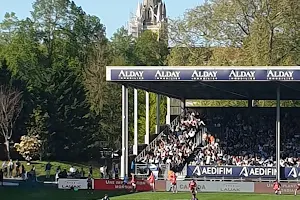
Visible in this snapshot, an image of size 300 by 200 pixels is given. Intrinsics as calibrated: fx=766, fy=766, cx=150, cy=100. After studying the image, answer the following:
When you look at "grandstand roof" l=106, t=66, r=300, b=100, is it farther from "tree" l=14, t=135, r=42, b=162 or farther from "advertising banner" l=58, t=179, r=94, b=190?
"tree" l=14, t=135, r=42, b=162

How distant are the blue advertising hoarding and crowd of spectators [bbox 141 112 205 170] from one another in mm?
1919

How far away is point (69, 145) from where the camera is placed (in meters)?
62.3

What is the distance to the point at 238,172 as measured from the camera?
47688mm

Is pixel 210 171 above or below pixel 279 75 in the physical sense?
below

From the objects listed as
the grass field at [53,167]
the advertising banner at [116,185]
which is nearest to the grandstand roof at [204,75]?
the advertising banner at [116,185]

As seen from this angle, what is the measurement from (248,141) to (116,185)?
42.4 feet

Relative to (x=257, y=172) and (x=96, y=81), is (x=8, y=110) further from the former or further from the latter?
(x=257, y=172)

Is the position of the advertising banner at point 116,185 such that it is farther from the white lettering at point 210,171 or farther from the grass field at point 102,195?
the white lettering at point 210,171

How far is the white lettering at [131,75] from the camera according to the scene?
44.1m

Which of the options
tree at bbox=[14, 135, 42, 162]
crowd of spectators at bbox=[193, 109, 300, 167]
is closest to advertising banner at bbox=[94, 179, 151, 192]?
crowd of spectators at bbox=[193, 109, 300, 167]

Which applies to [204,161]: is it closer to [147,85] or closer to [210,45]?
[147,85]

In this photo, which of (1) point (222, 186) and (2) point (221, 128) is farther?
(2) point (221, 128)

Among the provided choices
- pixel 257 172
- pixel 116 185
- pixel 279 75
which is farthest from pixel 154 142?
pixel 279 75

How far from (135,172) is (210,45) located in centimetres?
2085
